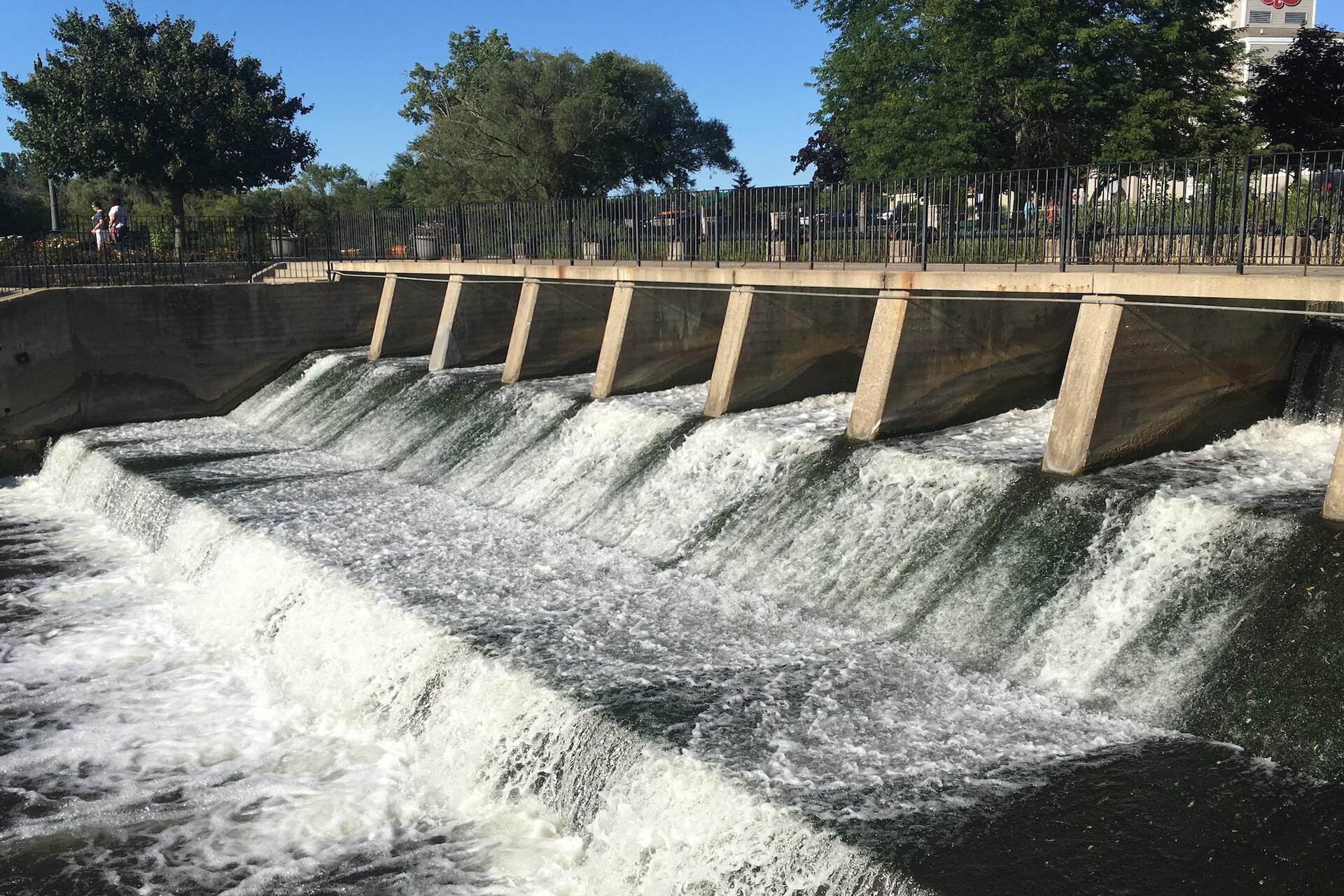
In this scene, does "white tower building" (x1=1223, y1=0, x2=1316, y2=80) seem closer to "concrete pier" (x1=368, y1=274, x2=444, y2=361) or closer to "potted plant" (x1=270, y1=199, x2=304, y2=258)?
"potted plant" (x1=270, y1=199, x2=304, y2=258)

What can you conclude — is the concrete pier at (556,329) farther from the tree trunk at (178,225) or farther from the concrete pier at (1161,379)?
the concrete pier at (1161,379)

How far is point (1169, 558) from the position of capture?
31.5ft

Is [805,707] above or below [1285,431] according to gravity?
below

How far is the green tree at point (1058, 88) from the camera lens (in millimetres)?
26500

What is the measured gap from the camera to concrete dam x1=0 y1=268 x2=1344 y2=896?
746 centimetres

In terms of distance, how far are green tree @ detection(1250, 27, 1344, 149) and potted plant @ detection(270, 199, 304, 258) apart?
27.1 m

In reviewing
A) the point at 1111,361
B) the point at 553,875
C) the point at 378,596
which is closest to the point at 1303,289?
the point at 1111,361

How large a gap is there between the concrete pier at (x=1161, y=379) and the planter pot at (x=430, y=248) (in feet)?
54.0

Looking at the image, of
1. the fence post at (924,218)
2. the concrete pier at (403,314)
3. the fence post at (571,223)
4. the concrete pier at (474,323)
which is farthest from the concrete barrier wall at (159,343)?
the fence post at (924,218)

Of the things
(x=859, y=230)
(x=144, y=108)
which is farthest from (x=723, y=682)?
(x=144, y=108)

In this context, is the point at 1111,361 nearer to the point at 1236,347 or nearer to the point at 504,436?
the point at 1236,347

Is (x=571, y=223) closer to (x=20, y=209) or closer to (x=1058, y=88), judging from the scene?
(x=1058, y=88)

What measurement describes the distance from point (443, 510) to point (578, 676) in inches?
253

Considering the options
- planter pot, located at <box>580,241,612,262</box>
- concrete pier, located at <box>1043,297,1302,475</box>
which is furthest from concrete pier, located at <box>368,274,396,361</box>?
concrete pier, located at <box>1043,297,1302,475</box>
